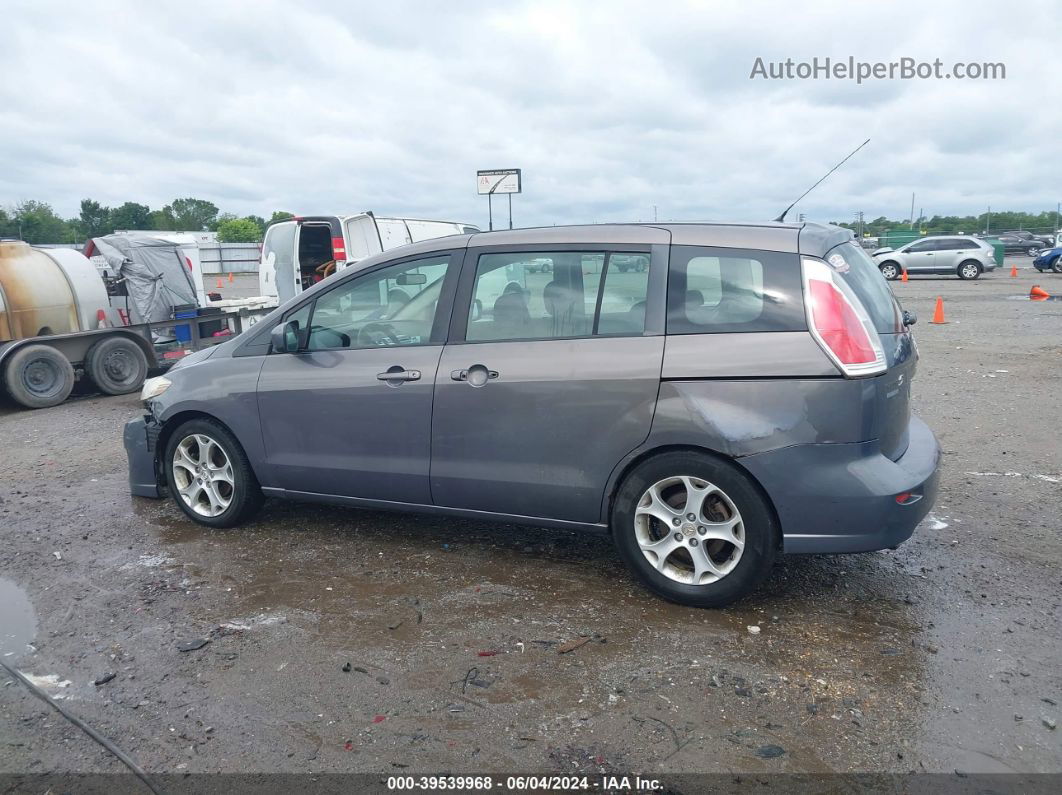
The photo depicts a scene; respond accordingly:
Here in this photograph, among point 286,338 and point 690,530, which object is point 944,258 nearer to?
point 690,530

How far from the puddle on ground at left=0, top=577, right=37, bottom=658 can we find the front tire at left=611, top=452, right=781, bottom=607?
2754 mm

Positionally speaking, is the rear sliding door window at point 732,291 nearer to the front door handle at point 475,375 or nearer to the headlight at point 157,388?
the front door handle at point 475,375

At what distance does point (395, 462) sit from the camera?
4484 mm

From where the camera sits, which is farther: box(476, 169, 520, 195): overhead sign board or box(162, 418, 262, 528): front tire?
box(476, 169, 520, 195): overhead sign board

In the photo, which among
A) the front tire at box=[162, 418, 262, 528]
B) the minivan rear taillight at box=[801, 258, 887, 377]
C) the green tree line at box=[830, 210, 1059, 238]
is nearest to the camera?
the minivan rear taillight at box=[801, 258, 887, 377]

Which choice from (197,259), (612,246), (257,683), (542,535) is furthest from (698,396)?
(197,259)

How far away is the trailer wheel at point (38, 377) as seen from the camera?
9.91 m

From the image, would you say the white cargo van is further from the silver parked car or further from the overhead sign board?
the silver parked car

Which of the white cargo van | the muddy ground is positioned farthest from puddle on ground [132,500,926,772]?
the white cargo van

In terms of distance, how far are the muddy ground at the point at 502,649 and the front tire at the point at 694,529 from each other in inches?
6.0

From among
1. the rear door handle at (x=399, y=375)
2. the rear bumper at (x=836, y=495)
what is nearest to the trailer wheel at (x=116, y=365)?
the rear door handle at (x=399, y=375)

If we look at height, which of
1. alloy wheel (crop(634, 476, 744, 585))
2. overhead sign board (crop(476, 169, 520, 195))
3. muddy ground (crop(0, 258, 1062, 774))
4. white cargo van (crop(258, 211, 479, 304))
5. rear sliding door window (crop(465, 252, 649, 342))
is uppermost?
overhead sign board (crop(476, 169, 520, 195))

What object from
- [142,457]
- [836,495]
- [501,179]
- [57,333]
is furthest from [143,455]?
[501,179]

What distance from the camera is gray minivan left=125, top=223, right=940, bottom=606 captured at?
Result: 11.8 ft
